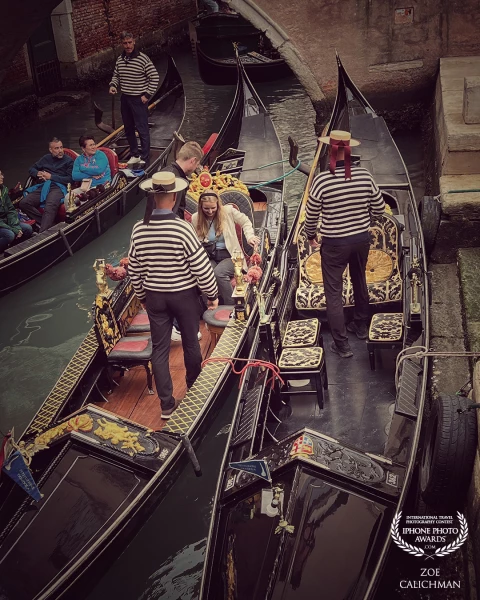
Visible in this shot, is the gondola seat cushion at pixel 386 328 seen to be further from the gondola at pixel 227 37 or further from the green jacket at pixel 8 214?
the gondola at pixel 227 37

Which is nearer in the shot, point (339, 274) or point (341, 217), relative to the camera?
point (341, 217)

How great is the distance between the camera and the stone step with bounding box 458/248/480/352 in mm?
2859

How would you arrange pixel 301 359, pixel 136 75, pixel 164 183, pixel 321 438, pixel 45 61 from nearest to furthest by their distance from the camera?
1. pixel 321 438
2. pixel 164 183
3. pixel 301 359
4. pixel 136 75
5. pixel 45 61

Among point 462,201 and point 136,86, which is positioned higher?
point 136,86

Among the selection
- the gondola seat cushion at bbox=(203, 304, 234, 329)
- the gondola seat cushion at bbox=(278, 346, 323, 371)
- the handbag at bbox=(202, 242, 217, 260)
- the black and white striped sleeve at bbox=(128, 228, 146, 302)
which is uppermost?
the black and white striped sleeve at bbox=(128, 228, 146, 302)

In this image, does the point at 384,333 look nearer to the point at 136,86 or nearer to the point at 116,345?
the point at 116,345

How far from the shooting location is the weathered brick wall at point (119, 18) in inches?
349

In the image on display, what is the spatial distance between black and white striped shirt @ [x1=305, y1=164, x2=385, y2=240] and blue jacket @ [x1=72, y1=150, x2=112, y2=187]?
2379 mm

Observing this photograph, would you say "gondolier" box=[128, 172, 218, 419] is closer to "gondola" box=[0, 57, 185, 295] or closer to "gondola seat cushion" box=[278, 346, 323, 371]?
"gondola seat cushion" box=[278, 346, 323, 371]

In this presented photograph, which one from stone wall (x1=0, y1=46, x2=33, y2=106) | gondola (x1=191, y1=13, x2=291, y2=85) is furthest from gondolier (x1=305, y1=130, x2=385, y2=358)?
gondola (x1=191, y1=13, x2=291, y2=85)

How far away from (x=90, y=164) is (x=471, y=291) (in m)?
2.64

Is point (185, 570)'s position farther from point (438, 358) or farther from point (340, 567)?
point (438, 358)

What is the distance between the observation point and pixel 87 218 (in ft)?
15.6

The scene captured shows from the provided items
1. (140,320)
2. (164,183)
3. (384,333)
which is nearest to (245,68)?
(140,320)
